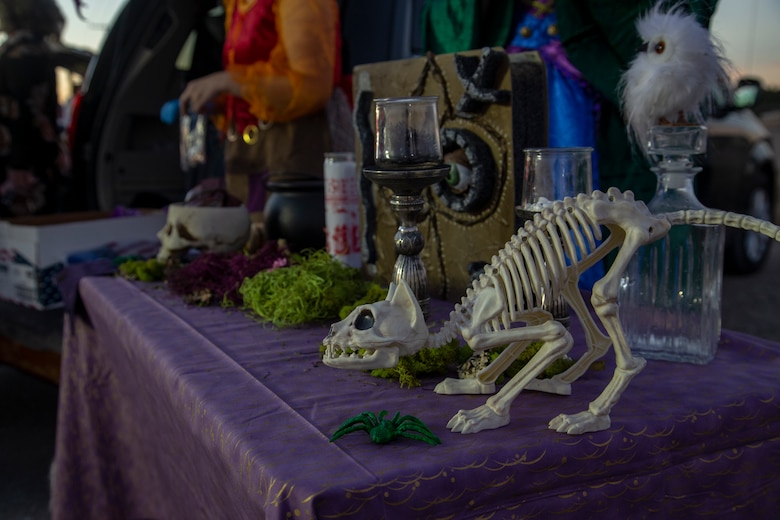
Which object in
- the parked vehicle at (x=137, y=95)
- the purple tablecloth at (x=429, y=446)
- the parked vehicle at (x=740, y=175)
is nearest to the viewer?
the purple tablecloth at (x=429, y=446)

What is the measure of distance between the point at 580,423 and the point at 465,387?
0.17m

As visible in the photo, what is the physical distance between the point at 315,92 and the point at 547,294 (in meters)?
1.47

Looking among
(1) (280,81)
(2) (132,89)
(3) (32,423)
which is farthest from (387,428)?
(2) (132,89)

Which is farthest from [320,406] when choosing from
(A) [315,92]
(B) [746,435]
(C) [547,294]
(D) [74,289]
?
(A) [315,92]

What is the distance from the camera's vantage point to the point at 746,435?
2.85ft

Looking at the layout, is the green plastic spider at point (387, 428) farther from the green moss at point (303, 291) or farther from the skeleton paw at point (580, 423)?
the green moss at point (303, 291)

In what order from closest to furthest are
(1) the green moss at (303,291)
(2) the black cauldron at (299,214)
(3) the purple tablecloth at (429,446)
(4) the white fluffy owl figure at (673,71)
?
1. (3) the purple tablecloth at (429,446)
2. (4) the white fluffy owl figure at (673,71)
3. (1) the green moss at (303,291)
4. (2) the black cauldron at (299,214)

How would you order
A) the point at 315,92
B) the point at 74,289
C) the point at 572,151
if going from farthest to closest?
the point at 315,92, the point at 74,289, the point at 572,151

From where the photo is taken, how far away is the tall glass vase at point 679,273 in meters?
1.03

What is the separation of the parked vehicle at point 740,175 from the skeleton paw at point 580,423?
187 inches

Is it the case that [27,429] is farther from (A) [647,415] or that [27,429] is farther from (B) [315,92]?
(A) [647,415]

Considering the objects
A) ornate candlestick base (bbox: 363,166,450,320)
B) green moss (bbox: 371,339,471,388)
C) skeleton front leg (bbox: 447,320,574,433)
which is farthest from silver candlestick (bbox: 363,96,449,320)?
skeleton front leg (bbox: 447,320,574,433)

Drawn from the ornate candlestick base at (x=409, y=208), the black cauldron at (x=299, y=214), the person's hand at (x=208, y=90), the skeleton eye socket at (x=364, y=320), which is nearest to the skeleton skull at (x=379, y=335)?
the skeleton eye socket at (x=364, y=320)

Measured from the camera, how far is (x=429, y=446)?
74 cm
